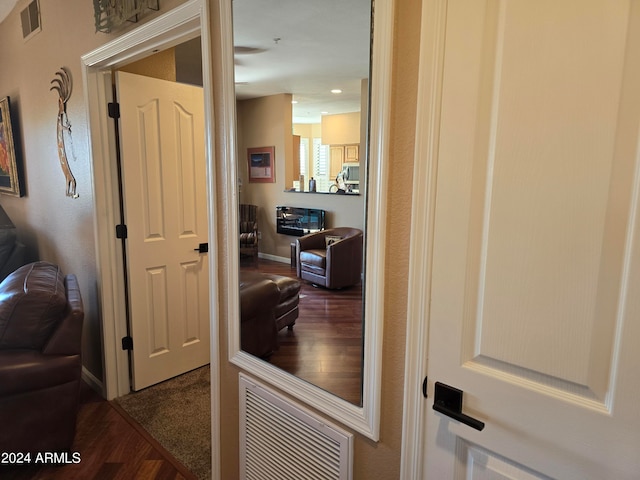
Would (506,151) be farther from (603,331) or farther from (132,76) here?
(132,76)

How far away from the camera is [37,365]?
1.90m

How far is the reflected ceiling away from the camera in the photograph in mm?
1125

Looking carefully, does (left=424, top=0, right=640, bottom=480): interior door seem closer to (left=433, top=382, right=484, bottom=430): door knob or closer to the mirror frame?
(left=433, top=382, right=484, bottom=430): door knob

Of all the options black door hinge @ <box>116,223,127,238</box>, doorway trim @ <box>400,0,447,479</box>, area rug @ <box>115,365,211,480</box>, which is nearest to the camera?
doorway trim @ <box>400,0,447,479</box>

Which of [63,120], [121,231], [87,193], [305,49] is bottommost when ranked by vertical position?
[121,231]

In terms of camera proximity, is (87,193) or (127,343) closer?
(87,193)

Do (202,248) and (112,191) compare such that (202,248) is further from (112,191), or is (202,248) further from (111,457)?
(111,457)

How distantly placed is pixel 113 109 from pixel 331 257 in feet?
6.06

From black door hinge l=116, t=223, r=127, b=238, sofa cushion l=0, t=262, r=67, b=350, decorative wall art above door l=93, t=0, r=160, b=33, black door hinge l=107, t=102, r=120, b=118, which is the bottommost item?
sofa cushion l=0, t=262, r=67, b=350

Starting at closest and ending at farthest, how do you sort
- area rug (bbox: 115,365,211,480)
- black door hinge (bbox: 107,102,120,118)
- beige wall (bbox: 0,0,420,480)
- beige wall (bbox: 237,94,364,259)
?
beige wall (bbox: 0,0,420,480) → beige wall (bbox: 237,94,364,259) → area rug (bbox: 115,365,211,480) → black door hinge (bbox: 107,102,120,118)

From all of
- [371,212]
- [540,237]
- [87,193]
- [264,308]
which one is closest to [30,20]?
[87,193]

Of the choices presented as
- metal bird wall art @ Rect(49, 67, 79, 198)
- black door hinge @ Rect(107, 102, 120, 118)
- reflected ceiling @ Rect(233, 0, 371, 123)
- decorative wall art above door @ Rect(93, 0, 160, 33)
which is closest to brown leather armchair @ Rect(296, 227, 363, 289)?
reflected ceiling @ Rect(233, 0, 371, 123)

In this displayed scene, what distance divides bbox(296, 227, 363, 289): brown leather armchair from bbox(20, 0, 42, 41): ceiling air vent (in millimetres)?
2733

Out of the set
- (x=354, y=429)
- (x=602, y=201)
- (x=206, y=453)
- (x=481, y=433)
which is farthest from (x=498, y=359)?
(x=206, y=453)
